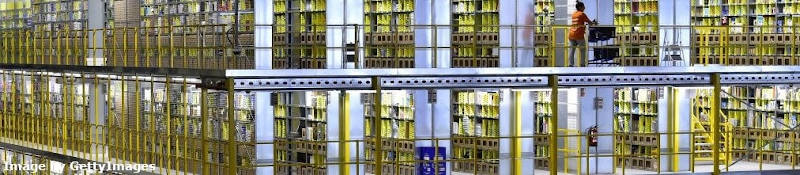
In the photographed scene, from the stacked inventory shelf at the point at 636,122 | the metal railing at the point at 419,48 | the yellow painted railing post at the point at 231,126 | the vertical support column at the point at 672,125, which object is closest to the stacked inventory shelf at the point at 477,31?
the metal railing at the point at 419,48

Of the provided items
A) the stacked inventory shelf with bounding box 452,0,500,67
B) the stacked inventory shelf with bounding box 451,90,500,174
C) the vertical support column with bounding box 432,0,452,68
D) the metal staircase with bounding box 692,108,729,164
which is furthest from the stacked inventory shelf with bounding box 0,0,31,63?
the vertical support column with bounding box 432,0,452,68

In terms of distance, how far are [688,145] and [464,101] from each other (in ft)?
10.1

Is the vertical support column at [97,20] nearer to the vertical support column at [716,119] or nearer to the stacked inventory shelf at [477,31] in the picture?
the stacked inventory shelf at [477,31]

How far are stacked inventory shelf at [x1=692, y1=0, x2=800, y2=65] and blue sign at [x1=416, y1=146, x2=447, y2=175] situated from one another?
3352mm

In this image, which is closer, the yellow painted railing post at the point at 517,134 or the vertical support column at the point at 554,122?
the vertical support column at the point at 554,122

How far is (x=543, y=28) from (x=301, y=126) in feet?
9.04

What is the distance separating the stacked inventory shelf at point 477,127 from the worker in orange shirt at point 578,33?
2.62 m

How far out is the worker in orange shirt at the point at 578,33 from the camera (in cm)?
1758

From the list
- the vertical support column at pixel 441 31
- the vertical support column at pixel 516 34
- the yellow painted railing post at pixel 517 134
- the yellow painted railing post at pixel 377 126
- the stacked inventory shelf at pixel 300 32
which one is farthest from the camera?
the stacked inventory shelf at pixel 300 32

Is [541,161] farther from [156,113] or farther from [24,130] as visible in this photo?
[24,130]

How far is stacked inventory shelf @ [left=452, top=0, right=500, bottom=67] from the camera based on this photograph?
68.8 feet

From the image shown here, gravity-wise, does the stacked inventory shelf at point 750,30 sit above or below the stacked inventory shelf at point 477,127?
above

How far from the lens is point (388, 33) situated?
21266 mm

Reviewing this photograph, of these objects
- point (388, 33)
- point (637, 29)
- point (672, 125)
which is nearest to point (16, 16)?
point (388, 33)
